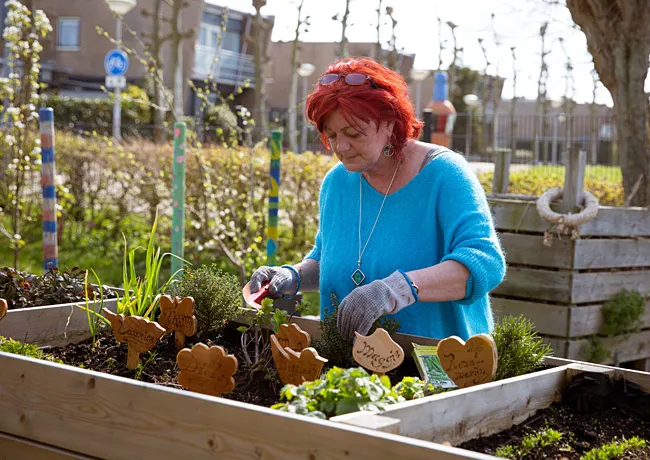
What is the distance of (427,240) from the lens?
2496 millimetres

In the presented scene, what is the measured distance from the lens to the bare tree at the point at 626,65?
5168 mm

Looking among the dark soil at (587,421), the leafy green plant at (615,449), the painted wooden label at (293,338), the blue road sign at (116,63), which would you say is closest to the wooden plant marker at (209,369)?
the painted wooden label at (293,338)

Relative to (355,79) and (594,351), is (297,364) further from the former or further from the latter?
(594,351)

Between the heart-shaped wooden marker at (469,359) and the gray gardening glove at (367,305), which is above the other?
the gray gardening glove at (367,305)

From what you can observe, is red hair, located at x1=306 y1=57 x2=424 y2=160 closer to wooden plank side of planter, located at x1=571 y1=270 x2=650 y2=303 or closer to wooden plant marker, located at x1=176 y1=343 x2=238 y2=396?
wooden plant marker, located at x1=176 y1=343 x2=238 y2=396

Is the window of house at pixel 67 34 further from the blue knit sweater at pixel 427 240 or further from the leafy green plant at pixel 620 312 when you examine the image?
the blue knit sweater at pixel 427 240

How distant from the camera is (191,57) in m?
32.3

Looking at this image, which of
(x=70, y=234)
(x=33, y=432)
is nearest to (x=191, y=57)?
(x=70, y=234)

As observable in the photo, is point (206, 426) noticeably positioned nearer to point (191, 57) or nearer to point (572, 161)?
point (572, 161)

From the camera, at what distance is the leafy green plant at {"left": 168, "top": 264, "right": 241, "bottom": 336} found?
2.52 meters

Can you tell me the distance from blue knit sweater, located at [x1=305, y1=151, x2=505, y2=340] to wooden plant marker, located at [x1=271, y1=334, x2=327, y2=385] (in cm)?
51

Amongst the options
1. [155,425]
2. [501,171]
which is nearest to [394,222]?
[155,425]

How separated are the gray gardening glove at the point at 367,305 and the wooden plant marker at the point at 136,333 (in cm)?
45

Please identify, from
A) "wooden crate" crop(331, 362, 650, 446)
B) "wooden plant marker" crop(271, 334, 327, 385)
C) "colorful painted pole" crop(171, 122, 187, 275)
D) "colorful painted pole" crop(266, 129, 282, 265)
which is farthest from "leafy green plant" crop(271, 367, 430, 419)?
"colorful painted pole" crop(171, 122, 187, 275)
